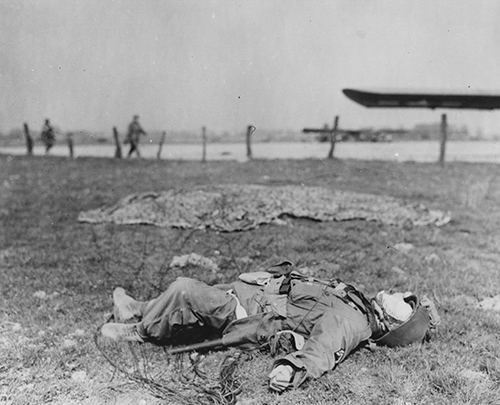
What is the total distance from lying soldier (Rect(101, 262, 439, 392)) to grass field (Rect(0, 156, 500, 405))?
0.68 ft

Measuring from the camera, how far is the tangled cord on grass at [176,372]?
3246 millimetres

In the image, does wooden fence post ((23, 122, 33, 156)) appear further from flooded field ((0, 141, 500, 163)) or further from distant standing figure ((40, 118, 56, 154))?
flooded field ((0, 141, 500, 163))

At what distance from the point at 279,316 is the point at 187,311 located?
75 centimetres

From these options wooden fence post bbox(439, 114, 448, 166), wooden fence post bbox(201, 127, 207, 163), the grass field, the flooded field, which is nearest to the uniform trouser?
the grass field

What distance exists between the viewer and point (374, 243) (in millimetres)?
6793

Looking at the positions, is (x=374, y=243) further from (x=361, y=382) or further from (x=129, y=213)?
(x=129, y=213)

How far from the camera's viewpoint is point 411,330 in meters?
3.76

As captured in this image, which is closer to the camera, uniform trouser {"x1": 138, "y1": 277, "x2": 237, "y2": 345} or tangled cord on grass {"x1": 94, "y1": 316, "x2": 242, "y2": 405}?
tangled cord on grass {"x1": 94, "y1": 316, "x2": 242, "y2": 405}

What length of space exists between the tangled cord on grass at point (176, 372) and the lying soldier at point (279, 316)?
117 mm

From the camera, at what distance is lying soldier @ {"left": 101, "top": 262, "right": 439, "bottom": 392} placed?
11.9 ft

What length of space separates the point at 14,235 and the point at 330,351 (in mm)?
6080

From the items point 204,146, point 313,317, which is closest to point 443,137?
point 204,146

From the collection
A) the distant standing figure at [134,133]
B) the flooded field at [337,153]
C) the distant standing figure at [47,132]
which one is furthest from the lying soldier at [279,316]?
the distant standing figure at [47,132]

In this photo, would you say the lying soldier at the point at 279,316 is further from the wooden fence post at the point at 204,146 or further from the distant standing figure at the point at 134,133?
the distant standing figure at the point at 134,133
